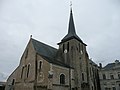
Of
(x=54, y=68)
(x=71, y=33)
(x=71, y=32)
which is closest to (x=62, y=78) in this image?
(x=54, y=68)

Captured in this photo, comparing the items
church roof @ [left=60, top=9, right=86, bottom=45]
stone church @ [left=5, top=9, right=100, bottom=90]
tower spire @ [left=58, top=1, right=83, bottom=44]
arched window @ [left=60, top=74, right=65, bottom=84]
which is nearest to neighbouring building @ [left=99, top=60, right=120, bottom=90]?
stone church @ [left=5, top=9, right=100, bottom=90]

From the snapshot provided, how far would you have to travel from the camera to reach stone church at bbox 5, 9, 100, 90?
943 inches

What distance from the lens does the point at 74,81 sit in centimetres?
2748

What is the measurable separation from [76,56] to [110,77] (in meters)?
17.7

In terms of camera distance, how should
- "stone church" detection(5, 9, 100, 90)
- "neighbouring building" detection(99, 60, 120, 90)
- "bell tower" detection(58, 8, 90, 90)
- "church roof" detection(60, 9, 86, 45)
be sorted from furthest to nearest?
1. "neighbouring building" detection(99, 60, 120, 90)
2. "church roof" detection(60, 9, 86, 45)
3. "bell tower" detection(58, 8, 90, 90)
4. "stone church" detection(5, 9, 100, 90)

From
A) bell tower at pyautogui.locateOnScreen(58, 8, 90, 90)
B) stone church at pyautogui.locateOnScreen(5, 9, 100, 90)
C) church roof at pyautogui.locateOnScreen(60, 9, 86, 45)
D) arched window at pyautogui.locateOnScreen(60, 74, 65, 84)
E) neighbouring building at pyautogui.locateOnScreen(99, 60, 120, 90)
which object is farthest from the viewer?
neighbouring building at pyautogui.locateOnScreen(99, 60, 120, 90)

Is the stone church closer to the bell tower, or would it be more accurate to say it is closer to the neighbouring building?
the bell tower

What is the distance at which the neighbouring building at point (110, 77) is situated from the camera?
129 feet

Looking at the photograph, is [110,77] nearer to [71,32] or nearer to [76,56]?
[76,56]

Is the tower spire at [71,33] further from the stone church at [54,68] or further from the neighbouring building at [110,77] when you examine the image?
the neighbouring building at [110,77]

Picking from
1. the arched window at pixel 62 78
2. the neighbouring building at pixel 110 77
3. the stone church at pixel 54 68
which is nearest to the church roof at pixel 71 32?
the stone church at pixel 54 68

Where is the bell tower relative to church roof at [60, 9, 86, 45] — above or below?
below

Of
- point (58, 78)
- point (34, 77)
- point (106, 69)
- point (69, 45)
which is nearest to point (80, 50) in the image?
point (69, 45)

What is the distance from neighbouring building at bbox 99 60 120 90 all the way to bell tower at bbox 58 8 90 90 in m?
12.8
